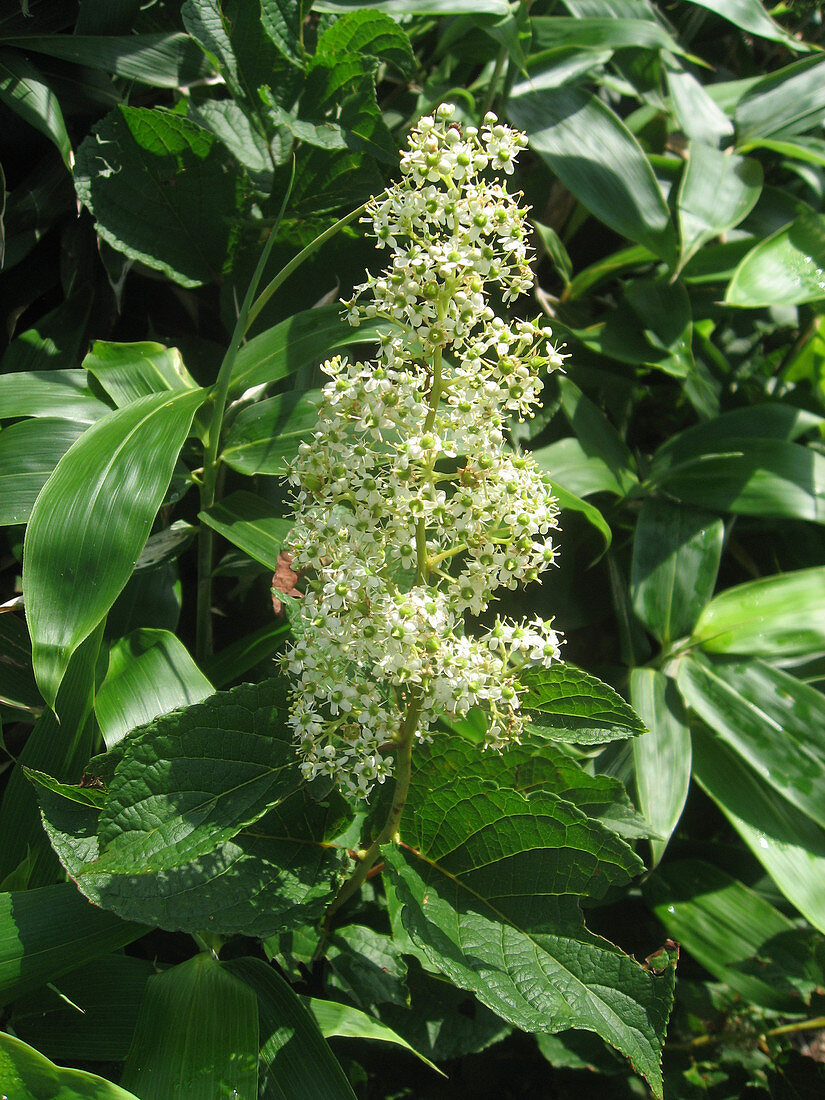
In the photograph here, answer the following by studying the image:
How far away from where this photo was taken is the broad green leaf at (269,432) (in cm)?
127

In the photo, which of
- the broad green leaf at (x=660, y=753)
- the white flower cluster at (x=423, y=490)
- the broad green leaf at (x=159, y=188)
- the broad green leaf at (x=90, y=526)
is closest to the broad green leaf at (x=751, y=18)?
the broad green leaf at (x=159, y=188)

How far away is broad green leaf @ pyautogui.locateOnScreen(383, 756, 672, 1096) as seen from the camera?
0.83m

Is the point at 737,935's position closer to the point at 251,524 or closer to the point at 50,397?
the point at 251,524

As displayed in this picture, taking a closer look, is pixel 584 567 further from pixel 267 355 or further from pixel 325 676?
pixel 325 676

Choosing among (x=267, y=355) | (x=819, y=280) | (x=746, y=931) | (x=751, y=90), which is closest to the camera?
(x=267, y=355)

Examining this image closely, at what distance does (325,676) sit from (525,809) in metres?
0.29

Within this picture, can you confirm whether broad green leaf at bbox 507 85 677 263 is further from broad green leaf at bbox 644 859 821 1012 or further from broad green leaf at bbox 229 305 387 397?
broad green leaf at bbox 644 859 821 1012

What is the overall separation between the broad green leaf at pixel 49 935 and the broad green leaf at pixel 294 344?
780 millimetres

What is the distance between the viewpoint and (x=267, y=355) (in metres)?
1.33

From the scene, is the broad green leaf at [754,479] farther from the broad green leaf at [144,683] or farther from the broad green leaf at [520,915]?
the broad green leaf at [144,683]

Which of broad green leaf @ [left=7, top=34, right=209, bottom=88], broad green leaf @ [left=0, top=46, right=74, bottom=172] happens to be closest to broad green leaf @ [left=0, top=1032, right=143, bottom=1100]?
broad green leaf @ [left=0, top=46, right=74, bottom=172]

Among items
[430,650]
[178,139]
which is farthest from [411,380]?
[178,139]

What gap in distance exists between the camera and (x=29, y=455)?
1220mm

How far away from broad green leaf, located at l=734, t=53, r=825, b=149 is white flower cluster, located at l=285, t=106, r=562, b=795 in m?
1.33
